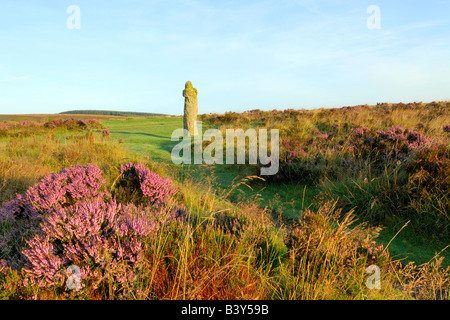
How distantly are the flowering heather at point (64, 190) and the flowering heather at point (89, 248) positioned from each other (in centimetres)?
120

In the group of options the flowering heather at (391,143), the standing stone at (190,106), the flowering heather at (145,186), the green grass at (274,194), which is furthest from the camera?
the standing stone at (190,106)

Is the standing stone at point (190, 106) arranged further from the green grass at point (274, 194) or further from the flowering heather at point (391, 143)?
the flowering heather at point (391, 143)

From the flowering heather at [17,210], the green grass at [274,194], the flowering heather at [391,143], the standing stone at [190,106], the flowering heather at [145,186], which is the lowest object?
the green grass at [274,194]

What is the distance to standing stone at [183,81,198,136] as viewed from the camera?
15768 millimetres

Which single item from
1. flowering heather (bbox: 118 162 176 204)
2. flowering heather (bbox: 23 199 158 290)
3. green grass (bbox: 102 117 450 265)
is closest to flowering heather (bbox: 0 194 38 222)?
flowering heather (bbox: 118 162 176 204)

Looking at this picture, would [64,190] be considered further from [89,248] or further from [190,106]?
[190,106]

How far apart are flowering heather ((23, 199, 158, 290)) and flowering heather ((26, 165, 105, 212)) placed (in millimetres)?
1196

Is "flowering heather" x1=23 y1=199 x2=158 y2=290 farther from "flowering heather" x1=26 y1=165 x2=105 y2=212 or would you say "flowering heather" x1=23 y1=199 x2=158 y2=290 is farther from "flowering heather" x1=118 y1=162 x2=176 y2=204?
"flowering heather" x1=118 y1=162 x2=176 y2=204

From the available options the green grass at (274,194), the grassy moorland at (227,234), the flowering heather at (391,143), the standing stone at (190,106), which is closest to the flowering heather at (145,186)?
the grassy moorland at (227,234)

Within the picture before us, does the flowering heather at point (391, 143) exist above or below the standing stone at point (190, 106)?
below

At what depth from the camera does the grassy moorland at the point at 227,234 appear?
249 centimetres

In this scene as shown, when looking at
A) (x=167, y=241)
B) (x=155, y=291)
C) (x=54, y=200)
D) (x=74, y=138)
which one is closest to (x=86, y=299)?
(x=155, y=291)

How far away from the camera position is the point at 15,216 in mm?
4145
